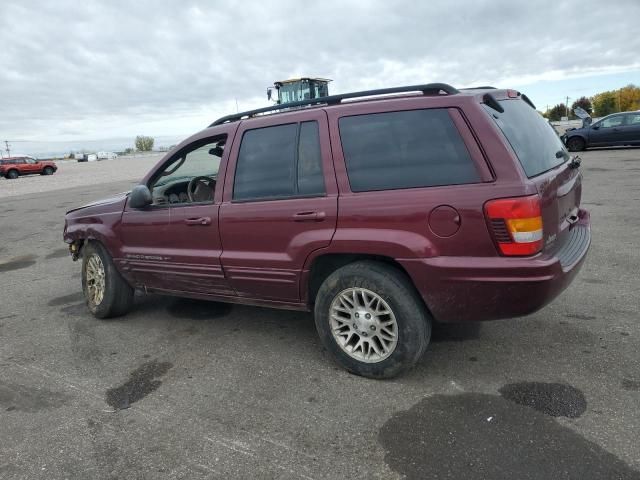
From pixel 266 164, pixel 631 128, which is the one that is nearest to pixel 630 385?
pixel 266 164

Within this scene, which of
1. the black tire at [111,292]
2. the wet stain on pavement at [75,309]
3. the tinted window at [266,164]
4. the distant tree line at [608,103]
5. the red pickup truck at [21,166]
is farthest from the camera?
the distant tree line at [608,103]

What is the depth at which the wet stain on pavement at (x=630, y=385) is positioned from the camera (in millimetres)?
2945

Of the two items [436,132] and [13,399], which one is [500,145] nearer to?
[436,132]

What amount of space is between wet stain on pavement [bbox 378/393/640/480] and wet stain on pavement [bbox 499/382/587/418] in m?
0.07

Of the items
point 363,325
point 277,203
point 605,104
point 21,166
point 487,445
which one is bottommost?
point 487,445

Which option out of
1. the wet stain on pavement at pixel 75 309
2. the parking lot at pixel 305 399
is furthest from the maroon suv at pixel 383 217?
the wet stain on pavement at pixel 75 309

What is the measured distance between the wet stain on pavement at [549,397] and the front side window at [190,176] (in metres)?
2.59

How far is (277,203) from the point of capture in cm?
348

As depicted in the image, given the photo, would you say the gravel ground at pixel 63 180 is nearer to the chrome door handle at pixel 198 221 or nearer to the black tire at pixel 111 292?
the black tire at pixel 111 292

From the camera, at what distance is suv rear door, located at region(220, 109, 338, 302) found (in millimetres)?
3334

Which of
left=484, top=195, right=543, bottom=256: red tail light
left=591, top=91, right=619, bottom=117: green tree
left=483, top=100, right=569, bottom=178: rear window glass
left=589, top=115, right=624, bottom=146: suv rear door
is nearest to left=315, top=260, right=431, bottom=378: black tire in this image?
left=484, top=195, right=543, bottom=256: red tail light

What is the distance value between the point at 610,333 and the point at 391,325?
1.77 m

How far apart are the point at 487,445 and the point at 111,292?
11.6 feet

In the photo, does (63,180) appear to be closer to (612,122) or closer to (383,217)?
(612,122)
